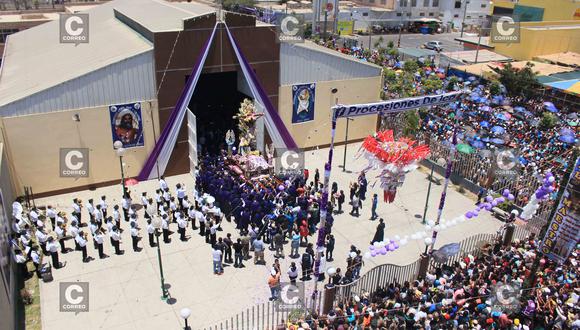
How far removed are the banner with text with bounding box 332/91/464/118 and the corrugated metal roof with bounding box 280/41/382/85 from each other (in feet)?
29.3

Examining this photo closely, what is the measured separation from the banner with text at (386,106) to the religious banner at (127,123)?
33.5 ft

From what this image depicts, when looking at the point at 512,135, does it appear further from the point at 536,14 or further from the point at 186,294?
the point at 536,14

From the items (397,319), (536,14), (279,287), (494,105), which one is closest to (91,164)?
(279,287)

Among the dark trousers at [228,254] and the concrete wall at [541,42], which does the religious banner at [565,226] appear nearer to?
the dark trousers at [228,254]

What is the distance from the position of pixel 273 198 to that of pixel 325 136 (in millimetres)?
7827

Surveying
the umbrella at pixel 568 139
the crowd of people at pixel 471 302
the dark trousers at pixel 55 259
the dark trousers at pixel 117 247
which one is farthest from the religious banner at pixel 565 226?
the dark trousers at pixel 55 259

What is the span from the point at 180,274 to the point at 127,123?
761 cm

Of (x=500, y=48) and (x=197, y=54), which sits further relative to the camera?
(x=500, y=48)

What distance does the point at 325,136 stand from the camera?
24234 millimetres

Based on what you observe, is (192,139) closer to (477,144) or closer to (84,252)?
(84,252)

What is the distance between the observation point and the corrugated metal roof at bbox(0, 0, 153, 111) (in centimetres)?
1836

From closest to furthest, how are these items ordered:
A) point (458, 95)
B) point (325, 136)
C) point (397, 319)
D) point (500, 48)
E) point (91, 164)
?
point (397, 319) < point (458, 95) < point (91, 164) < point (325, 136) < point (500, 48)

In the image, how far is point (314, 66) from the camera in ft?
73.8

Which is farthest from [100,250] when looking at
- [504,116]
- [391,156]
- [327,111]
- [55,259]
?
[504,116]
